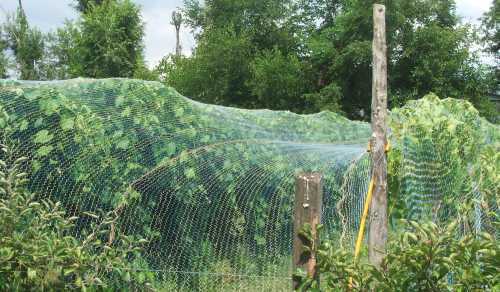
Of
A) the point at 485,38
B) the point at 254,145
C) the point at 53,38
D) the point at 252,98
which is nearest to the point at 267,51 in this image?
the point at 252,98

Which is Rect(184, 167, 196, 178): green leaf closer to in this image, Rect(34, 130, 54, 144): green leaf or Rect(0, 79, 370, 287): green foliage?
Rect(0, 79, 370, 287): green foliage

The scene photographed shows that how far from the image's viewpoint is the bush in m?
3.28

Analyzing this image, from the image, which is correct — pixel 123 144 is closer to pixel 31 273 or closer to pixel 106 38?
pixel 31 273

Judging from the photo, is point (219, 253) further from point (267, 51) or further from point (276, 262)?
point (267, 51)

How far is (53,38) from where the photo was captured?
21516mm

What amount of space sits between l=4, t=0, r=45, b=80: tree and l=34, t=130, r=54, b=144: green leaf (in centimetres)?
1725

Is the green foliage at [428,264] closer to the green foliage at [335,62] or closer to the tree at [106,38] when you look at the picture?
the green foliage at [335,62]

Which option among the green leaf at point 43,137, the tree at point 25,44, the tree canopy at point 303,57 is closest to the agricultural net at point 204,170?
the green leaf at point 43,137

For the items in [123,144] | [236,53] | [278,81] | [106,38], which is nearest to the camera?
[123,144]

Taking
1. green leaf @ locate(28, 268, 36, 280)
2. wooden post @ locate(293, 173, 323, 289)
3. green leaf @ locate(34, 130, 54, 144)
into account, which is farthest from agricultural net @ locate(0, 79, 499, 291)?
green leaf @ locate(28, 268, 36, 280)

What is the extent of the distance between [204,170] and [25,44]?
17881 mm

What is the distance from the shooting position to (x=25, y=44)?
20312mm

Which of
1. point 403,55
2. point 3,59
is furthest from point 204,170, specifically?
point 3,59

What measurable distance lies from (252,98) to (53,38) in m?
9.26
